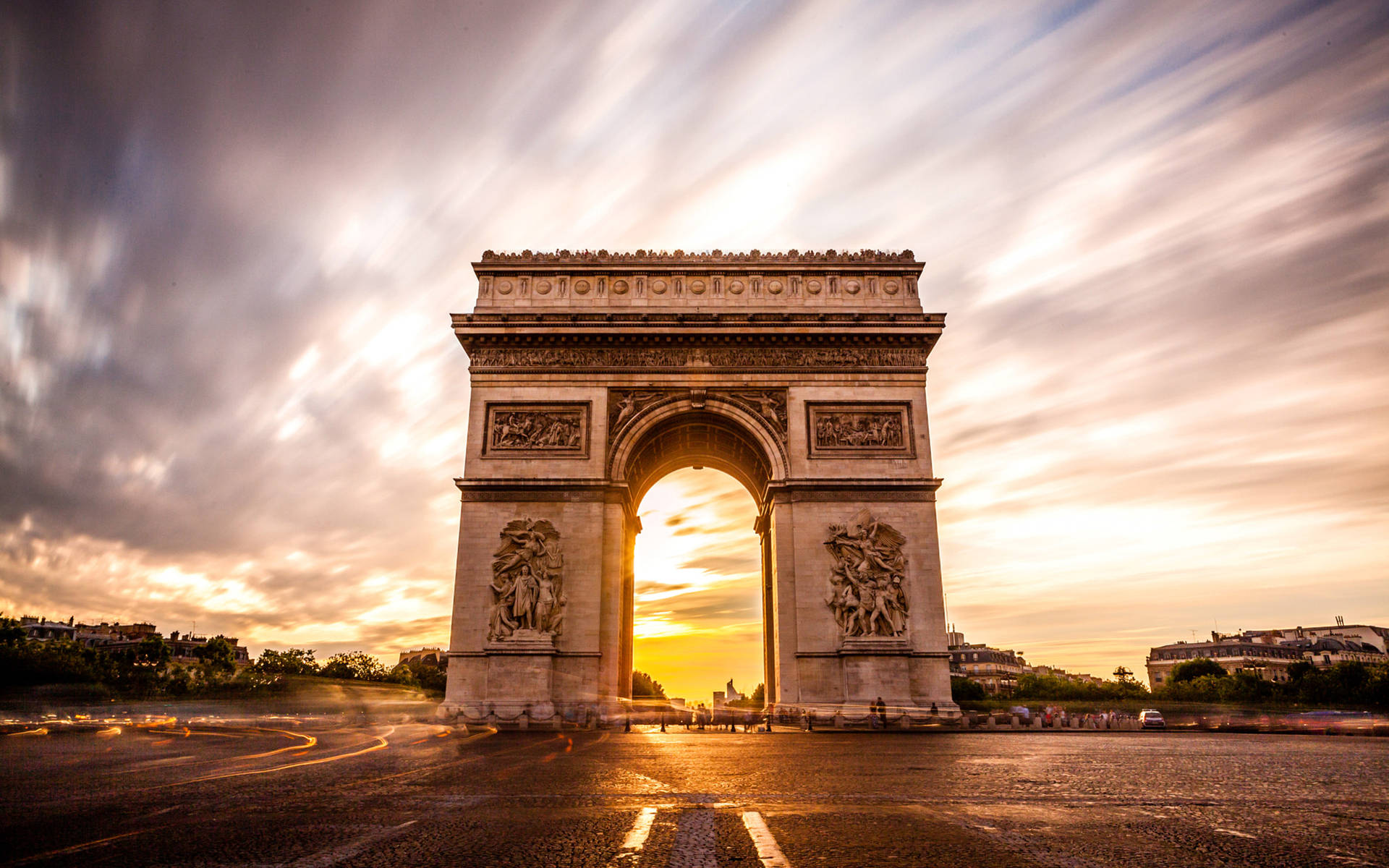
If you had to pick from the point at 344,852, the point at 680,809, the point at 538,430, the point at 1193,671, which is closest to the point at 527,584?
the point at 538,430

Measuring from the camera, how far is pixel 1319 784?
22.3 feet

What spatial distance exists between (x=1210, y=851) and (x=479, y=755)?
8691 mm

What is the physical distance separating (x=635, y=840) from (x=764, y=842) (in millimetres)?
665

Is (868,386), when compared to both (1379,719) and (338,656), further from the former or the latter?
(338,656)

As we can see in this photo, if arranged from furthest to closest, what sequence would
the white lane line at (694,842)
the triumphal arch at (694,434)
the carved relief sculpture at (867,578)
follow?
the carved relief sculpture at (867,578) → the triumphal arch at (694,434) → the white lane line at (694,842)

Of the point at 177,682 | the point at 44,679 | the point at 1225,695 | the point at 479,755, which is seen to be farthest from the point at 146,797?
the point at 1225,695

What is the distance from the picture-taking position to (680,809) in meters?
5.06

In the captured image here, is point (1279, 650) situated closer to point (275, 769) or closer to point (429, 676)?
point (429, 676)

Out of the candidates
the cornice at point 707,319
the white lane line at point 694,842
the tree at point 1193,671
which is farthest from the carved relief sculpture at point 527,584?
the tree at point 1193,671

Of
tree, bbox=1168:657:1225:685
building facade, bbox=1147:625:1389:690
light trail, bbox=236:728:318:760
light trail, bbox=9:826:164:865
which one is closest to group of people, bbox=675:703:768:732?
light trail, bbox=236:728:318:760

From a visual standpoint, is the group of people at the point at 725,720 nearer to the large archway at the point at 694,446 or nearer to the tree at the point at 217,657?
the large archway at the point at 694,446

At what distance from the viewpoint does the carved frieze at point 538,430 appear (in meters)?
24.5

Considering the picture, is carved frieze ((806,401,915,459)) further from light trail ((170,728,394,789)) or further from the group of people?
light trail ((170,728,394,789))

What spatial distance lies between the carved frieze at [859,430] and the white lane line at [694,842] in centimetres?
2012
